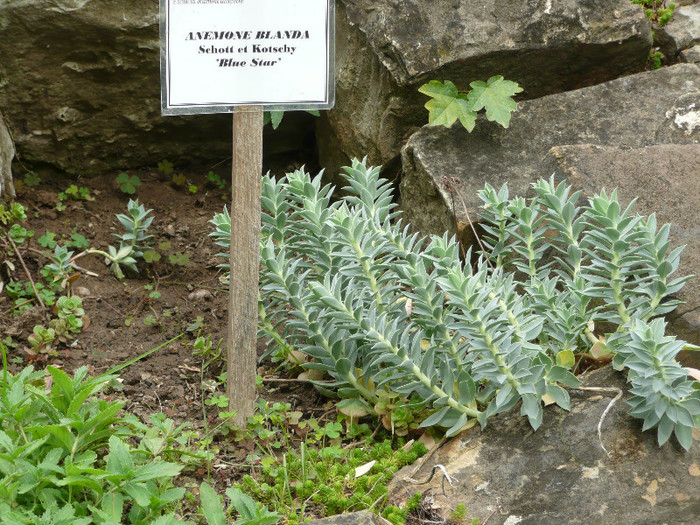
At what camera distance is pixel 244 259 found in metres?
2.43

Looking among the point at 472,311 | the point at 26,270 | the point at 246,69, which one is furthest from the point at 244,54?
the point at 26,270

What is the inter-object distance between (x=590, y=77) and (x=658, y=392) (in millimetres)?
1993

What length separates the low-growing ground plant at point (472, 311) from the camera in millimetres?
2174

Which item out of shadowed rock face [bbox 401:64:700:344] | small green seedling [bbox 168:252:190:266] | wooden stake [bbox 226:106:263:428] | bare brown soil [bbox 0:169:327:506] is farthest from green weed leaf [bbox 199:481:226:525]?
small green seedling [bbox 168:252:190:266]

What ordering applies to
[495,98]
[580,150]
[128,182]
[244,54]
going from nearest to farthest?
[244,54]
[580,150]
[495,98]
[128,182]

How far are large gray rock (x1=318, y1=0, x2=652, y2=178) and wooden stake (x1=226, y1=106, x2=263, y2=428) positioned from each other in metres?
1.27

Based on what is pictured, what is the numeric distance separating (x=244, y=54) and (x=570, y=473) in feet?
4.77

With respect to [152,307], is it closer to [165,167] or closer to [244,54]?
[165,167]

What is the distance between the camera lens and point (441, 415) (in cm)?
232

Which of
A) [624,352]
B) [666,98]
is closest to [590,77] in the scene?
[666,98]

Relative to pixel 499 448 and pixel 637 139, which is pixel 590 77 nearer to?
pixel 637 139

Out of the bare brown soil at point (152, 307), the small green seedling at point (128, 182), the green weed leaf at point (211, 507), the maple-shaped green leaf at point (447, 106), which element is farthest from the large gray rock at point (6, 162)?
the green weed leaf at point (211, 507)

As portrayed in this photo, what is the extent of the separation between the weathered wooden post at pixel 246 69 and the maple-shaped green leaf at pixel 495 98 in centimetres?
107

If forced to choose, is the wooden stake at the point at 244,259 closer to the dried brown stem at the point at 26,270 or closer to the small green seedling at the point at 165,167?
the dried brown stem at the point at 26,270
